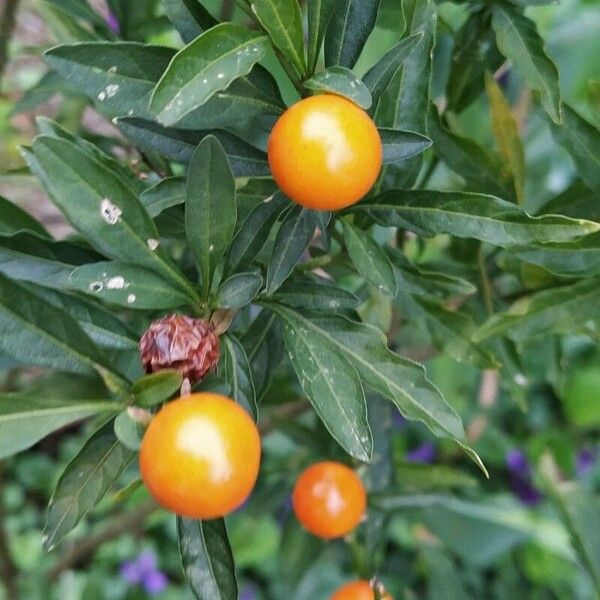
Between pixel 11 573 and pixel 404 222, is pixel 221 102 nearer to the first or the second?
pixel 404 222

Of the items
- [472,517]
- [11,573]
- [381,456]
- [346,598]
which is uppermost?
[346,598]

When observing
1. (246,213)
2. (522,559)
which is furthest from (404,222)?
(522,559)


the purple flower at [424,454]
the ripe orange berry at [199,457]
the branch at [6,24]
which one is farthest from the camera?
the purple flower at [424,454]

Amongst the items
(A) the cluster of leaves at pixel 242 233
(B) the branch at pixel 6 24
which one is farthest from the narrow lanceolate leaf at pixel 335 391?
(B) the branch at pixel 6 24

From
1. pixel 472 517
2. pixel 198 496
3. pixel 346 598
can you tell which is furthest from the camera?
pixel 472 517

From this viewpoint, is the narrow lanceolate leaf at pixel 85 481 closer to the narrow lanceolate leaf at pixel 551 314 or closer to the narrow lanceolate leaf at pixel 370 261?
the narrow lanceolate leaf at pixel 370 261

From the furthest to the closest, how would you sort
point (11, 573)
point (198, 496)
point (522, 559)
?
point (522, 559) → point (11, 573) → point (198, 496)
